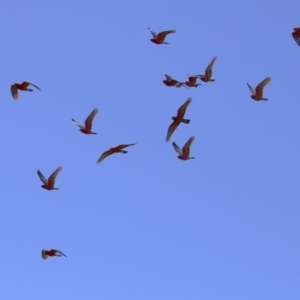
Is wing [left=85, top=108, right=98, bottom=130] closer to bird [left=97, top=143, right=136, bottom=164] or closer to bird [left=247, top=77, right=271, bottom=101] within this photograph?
bird [left=97, top=143, right=136, bottom=164]

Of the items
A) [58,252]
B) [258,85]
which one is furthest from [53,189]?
[258,85]

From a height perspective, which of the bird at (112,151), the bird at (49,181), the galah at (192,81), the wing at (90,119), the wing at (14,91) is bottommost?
the bird at (49,181)

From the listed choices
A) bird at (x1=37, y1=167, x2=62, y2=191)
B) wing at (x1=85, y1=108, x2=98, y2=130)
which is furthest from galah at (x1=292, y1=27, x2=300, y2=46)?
bird at (x1=37, y1=167, x2=62, y2=191)

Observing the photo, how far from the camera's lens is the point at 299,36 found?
127 feet

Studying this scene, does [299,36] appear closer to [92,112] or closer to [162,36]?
[162,36]

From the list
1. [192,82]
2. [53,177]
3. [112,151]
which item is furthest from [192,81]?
[53,177]

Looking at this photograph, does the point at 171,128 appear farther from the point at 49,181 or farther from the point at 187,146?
the point at 49,181

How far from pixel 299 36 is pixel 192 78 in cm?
526

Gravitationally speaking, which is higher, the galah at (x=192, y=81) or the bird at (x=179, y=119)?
the galah at (x=192, y=81)

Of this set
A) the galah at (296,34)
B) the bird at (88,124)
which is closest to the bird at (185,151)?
the bird at (88,124)

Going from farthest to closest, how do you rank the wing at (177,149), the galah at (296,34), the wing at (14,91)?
the wing at (14,91) < the wing at (177,149) < the galah at (296,34)

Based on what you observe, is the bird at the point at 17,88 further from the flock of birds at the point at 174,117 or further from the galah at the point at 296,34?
the galah at the point at 296,34

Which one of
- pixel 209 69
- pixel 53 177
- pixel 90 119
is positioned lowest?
pixel 53 177

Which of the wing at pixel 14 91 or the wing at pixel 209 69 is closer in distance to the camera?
the wing at pixel 209 69
